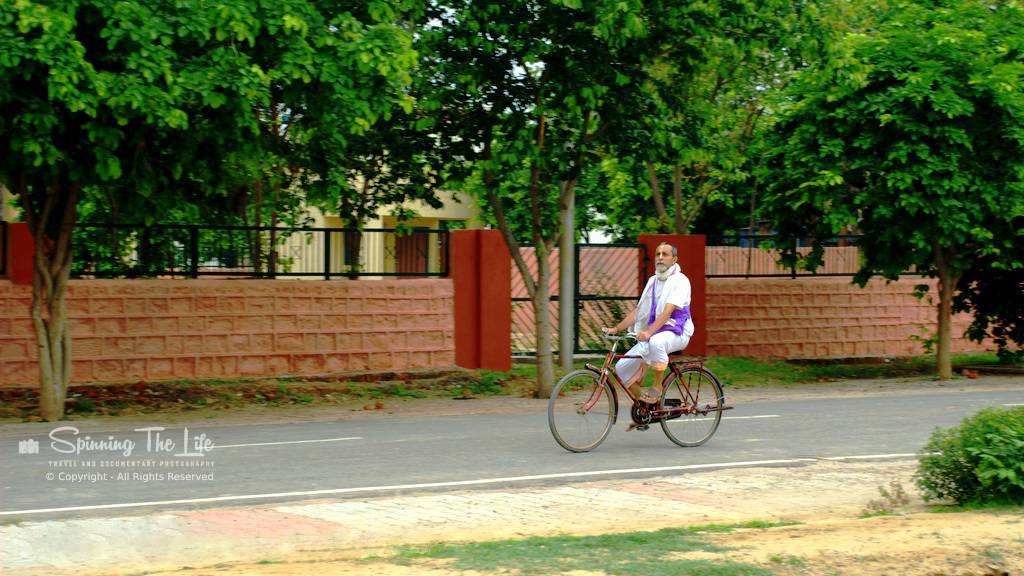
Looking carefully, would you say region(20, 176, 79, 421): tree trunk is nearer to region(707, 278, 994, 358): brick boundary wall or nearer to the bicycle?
the bicycle

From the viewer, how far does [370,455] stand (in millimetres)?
11211

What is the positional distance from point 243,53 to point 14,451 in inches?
184

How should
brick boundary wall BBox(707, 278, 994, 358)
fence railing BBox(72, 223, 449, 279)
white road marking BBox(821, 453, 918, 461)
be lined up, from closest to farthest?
white road marking BBox(821, 453, 918, 461), fence railing BBox(72, 223, 449, 279), brick boundary wall BBox(707, 278, 994, 358)

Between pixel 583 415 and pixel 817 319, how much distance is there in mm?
A: 15167

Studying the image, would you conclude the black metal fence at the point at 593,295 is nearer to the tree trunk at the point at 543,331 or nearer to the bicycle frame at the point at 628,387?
the tree trunk at the point at 543,331

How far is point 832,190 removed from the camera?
19719 millimetres

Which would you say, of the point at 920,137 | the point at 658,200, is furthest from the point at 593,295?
the point at 920,137

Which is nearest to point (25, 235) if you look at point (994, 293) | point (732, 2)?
point (732, 2)

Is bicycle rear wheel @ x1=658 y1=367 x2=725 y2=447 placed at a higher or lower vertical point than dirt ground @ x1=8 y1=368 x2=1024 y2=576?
higher

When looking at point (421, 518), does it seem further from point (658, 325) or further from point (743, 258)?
point (743, 258)

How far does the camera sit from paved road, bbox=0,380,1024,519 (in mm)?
9109

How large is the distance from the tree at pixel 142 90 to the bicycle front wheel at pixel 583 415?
4307 millimetres

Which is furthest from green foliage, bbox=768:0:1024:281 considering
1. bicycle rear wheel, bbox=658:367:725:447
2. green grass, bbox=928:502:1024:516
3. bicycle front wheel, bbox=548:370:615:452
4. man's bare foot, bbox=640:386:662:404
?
green grass, bbox=928:502:1024:516

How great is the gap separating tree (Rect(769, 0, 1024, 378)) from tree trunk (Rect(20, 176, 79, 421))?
1060cm
